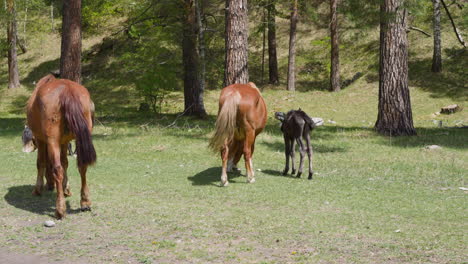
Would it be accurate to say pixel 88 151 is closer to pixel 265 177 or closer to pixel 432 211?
pixel 265 177

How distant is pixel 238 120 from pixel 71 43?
11935 mm

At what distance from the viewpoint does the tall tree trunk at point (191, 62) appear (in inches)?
945

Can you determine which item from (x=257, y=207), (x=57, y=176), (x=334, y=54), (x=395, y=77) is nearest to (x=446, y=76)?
(x=334, y=54)

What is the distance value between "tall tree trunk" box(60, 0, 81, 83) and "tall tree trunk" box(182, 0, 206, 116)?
→ 5.28 meters

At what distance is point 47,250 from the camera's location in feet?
22.1

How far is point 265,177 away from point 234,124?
1.92 m

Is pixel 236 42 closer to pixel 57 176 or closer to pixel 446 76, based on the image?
pixel 57 176

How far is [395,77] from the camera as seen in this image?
18125 mm

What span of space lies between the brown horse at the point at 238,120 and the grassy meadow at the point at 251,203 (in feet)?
2.43

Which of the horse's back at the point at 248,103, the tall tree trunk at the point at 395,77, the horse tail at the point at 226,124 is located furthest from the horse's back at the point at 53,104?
the tall tree trunk at the point at 395,77

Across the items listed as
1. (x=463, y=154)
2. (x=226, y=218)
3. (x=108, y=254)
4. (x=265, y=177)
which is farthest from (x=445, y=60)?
(x=108, y=254)

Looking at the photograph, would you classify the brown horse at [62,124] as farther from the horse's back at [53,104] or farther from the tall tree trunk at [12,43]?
the tall tree trunk at [12,43]

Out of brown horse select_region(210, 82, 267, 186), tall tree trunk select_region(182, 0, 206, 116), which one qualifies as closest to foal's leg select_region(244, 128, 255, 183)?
brown horse select_region(210, 82, 267, 186)

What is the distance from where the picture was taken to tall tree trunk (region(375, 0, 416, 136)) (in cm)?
1806
